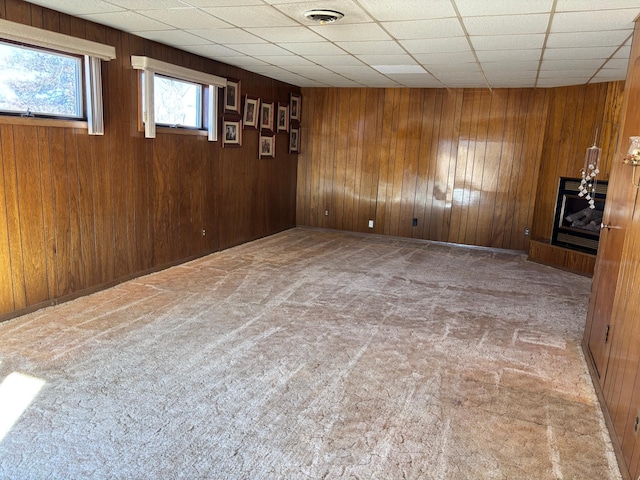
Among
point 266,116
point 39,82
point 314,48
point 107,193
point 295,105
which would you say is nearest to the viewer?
point 39,82

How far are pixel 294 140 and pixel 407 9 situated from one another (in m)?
4.62

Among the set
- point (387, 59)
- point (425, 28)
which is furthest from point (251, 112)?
point (425, 28)

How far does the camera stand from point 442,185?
7.17 m

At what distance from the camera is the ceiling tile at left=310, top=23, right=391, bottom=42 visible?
12.0 feet

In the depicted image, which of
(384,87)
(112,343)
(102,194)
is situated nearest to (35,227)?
(102,194)

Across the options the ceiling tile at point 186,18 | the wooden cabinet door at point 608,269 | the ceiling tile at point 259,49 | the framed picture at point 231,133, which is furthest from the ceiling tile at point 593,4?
the framed picture at point 231,133

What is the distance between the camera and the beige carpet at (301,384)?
2084 mm

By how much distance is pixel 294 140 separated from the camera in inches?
302

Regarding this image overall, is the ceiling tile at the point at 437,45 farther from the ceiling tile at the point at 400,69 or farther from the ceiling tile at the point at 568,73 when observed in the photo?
the ceiling tile at the point at 568,73

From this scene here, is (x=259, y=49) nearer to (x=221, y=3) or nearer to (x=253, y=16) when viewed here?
(x=253, y=16)

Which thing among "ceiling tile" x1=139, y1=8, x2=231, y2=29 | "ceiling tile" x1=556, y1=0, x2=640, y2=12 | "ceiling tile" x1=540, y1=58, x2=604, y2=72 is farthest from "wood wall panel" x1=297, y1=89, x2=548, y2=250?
"ceiling tile" x1=139, y1=8, x2=231, y2=29

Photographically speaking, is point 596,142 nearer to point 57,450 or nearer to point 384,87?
point 384,87

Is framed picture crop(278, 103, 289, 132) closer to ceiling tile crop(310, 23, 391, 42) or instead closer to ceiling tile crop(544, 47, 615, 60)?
ceiling tile crop(310, 23, 391, 42)

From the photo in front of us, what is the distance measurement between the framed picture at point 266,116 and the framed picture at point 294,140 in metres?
0.69
